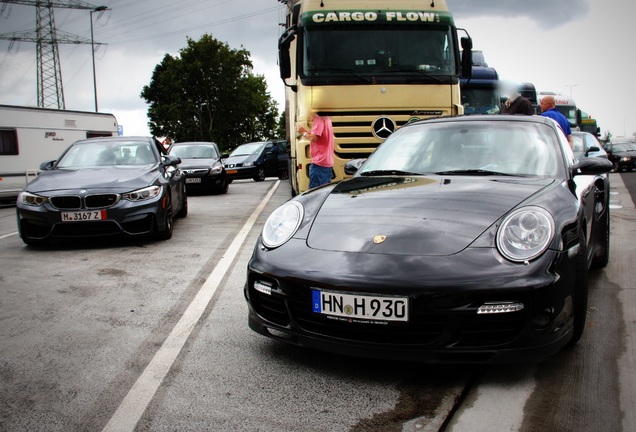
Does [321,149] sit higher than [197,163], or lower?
higher

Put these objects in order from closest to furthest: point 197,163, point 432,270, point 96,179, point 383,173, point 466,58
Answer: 1. point 432,270
2. point 383,173
3. point 96,179
4. point 466,58
5. point 197,163

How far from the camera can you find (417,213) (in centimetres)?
358

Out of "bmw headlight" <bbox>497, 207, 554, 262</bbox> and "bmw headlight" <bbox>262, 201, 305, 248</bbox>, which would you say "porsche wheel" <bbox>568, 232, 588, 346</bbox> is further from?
"bmw headlight" <bbox>262, 201, 305, 248</bbox>

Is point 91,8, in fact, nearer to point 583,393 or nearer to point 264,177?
point 264,177

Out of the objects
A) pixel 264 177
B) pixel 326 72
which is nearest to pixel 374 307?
pixel 326 72

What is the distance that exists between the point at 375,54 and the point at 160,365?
6.82m

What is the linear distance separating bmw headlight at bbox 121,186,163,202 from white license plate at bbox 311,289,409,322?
5.02 metres

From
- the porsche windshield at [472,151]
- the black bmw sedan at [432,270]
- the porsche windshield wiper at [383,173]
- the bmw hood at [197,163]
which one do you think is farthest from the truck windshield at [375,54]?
the bmw hood at [197,163]

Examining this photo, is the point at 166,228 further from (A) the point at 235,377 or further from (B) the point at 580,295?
(B) the point at 580,295

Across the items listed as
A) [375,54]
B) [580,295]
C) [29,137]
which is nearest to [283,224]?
[580,295]

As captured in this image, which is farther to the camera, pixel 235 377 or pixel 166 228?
pixel 166 228

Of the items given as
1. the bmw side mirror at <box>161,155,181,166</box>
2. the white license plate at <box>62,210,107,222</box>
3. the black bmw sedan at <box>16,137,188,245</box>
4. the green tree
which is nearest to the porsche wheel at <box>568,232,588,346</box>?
the black bmw sedan at <box>16,137,188,245</box>

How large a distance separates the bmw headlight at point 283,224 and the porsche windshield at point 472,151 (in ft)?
3.21

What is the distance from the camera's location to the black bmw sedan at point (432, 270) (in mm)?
3062
